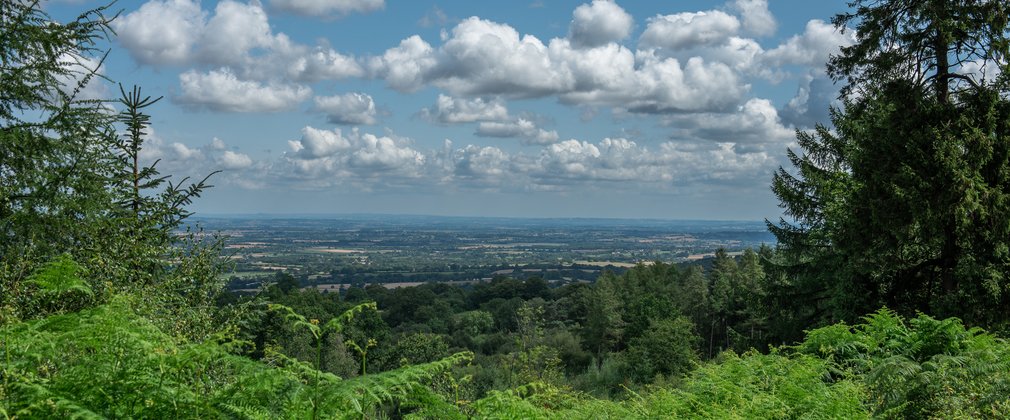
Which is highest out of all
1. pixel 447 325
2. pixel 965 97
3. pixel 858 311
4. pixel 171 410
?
pixel 965 97

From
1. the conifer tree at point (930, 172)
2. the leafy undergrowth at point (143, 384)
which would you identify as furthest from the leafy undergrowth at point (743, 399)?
the conifer tree at point (930, 172)

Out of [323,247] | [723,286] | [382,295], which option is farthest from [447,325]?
[323,247]

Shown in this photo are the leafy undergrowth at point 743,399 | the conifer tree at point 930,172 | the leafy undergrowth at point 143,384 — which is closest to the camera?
the leafy undergrowth at point 143,384

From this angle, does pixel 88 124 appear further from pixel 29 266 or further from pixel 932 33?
pixel 932 33

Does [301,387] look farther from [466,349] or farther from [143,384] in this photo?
[466,349]

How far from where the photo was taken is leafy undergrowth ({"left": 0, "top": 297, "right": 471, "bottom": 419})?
2.86m

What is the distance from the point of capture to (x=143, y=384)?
2.99m

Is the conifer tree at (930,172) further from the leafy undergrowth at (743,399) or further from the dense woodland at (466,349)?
the leafy undergrowth at (743,399)

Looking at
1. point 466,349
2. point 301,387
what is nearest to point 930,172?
point 466,349

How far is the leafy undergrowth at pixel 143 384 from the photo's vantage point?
113 inches

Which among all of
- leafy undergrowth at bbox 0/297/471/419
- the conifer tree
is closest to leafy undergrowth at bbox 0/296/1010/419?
leafy undergrowth at bbox 0/297/471/419

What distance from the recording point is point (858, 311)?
1518cm

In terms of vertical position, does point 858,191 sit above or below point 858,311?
above

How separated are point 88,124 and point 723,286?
173 feet
